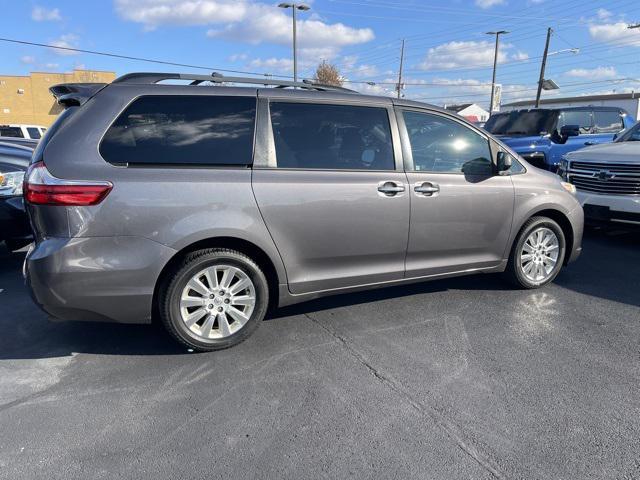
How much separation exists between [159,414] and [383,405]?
4.30 ft

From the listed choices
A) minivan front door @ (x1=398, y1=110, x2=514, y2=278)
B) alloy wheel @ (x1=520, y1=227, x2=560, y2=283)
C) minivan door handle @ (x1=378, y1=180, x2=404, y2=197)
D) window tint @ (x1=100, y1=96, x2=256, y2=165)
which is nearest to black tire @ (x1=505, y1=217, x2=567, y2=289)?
alloy wheel @ (x1=520, y1=227, x2=560, y2=283)

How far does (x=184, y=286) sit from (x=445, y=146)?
2.51m

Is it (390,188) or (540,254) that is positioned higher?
(390,188)

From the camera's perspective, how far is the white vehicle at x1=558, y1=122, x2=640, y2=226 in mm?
6023

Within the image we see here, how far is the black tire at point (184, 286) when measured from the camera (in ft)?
10.6

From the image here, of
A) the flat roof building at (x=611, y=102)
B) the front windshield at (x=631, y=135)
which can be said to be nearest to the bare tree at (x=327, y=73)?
the flat roof building at (x=611, y=102)

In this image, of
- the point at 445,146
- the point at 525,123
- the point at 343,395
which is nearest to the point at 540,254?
the point at 445,146

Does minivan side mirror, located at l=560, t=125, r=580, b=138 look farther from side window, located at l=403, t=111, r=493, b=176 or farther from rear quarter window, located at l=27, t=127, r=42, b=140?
rear quarter window, located at l=27, t=127, r=42, b=140

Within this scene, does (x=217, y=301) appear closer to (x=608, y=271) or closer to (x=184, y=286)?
(x=184, y=286)

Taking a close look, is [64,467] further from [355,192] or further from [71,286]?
[355,192]

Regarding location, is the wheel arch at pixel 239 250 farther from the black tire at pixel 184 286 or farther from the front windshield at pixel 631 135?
the front windshield at pixel 631 135

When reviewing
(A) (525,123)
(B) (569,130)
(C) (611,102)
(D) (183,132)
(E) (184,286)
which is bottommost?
(E) (184,286)

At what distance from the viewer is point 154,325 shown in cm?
400

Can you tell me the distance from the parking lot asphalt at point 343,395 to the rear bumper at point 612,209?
2.15 meters
